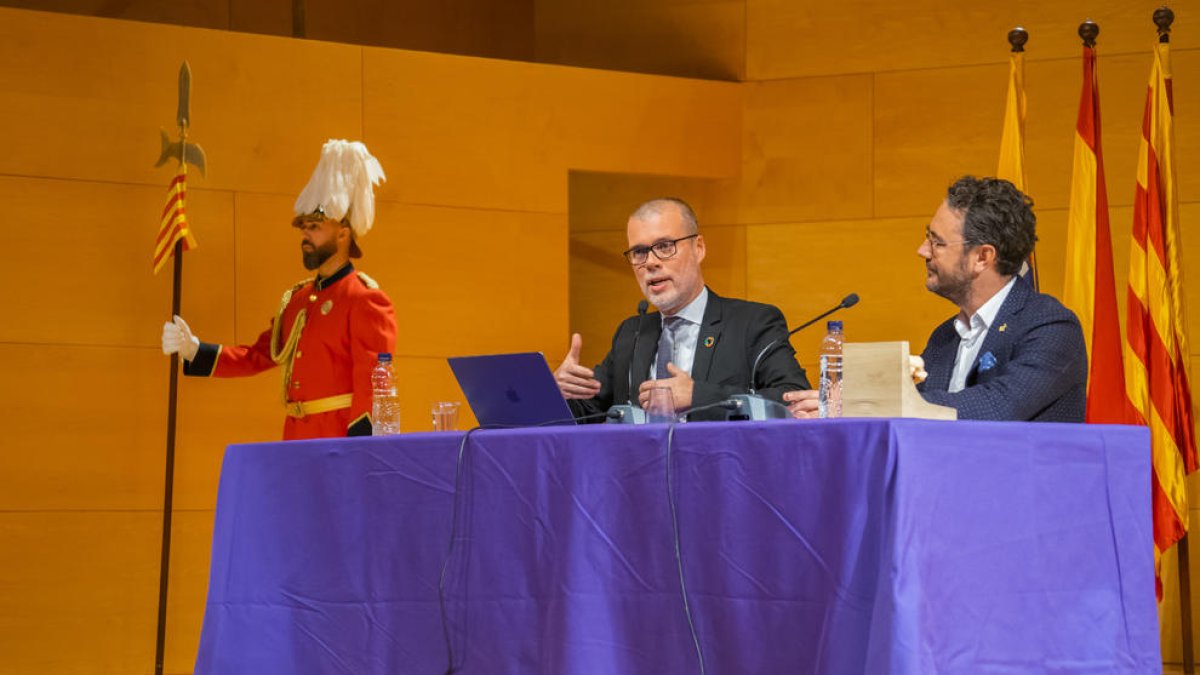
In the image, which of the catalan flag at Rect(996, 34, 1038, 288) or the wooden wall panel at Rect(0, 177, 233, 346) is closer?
the catalan flag at Rect(996, 34, 1038, 288)

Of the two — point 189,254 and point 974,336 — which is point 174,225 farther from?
point 974,336

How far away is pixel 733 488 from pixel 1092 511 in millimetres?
563

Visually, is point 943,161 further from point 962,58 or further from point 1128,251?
point 1128,251

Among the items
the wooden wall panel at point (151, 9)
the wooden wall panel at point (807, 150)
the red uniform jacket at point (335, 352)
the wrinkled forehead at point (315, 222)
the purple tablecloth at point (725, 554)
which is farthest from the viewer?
the wooden wall panel at point (151, 9)

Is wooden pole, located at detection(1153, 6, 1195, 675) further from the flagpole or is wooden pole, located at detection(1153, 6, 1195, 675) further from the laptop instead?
the flagpole

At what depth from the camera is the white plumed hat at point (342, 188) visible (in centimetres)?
470

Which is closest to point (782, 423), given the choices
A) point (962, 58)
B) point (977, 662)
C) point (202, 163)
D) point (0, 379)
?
point (977, 662)

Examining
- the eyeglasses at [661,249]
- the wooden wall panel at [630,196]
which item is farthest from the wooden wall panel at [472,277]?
the eyeglasses at [661,249]

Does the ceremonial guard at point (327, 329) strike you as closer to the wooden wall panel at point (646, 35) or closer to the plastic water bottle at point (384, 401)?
the plastic water bottle at point (384, 401)

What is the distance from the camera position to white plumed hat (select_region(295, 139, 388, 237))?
470cm

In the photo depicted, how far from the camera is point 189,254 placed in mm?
5176

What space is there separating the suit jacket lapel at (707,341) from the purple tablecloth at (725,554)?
1.06 metres

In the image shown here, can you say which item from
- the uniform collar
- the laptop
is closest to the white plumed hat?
the uniform collar

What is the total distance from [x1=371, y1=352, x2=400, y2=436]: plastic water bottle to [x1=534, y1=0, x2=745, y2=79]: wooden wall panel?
2.89 meters
